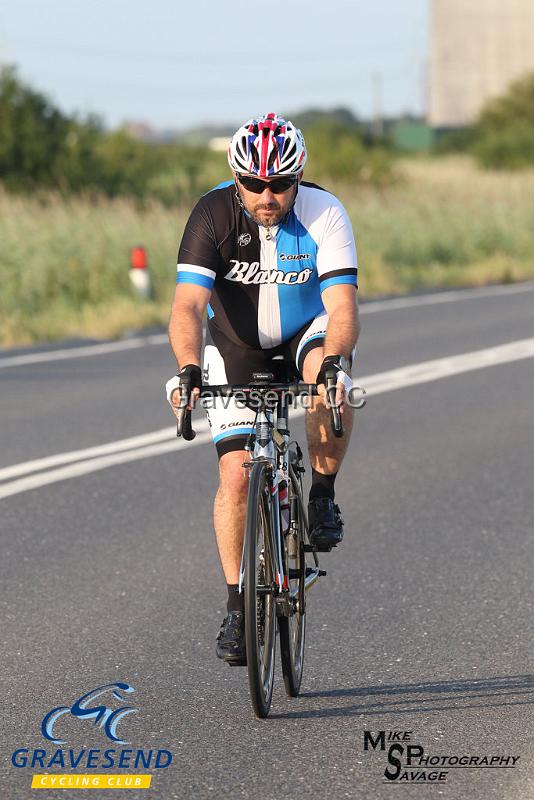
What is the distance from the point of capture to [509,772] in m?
4.32

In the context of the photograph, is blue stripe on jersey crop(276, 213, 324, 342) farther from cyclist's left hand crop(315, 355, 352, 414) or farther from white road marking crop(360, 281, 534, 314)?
white road marking crop(360, 281, 534, 314)

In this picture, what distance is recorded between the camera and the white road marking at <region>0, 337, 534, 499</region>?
8961 millimetres

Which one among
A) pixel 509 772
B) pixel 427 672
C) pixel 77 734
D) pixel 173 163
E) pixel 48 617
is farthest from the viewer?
pixel 173 163

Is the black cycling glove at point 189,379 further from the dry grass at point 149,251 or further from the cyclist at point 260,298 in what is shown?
the dry grass at point 149,251

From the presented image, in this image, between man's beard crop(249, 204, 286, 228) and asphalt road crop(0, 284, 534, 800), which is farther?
man's beard crop(249, 204, 286, 228)

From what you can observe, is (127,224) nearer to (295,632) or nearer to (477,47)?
(295,632)

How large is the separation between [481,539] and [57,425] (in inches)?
167

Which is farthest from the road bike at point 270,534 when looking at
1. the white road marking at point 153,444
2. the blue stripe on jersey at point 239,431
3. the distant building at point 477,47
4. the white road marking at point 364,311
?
the distant building at point 477,47

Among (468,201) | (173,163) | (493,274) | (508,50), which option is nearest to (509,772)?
(493,274)

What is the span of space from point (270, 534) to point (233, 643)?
0.39 metres

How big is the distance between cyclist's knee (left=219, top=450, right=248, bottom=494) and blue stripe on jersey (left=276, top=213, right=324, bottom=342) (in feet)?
1.90

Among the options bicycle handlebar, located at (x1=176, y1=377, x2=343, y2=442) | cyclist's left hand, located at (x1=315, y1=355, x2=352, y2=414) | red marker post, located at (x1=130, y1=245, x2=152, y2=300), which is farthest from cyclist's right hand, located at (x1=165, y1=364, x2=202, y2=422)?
red marker post, located at (x1=130, y1=245, x2=152, y2=300)

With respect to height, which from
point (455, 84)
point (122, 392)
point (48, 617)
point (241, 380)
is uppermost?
point (241, 380)

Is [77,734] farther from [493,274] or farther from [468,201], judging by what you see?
[468,201]
